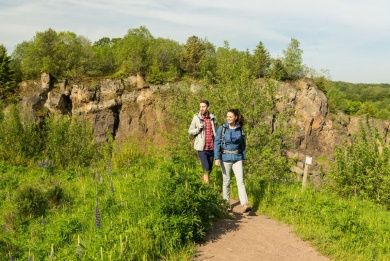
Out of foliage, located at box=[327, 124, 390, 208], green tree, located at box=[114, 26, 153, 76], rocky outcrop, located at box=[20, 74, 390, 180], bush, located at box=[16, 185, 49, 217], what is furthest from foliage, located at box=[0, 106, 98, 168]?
A: green tree, located at box=[114, 26, 153, 76]

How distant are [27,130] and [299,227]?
35.1 feet

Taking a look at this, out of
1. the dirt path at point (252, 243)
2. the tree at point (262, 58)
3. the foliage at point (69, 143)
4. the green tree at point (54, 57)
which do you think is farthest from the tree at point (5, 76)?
the dirt path at point (252, 243)

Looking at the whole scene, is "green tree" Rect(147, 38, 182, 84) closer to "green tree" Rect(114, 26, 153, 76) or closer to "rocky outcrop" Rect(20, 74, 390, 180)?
"green tree" Rect(114, 26, 153, 76)

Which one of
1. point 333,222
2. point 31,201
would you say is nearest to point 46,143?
point 31,201

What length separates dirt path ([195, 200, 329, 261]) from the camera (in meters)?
6.69

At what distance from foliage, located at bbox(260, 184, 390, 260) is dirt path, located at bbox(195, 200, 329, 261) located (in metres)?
0.29

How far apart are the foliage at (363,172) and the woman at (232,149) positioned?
528 centimetres

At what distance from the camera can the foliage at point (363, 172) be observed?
12295 mm

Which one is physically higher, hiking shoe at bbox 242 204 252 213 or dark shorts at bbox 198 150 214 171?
dark shorts at bbox 198 150 214 171

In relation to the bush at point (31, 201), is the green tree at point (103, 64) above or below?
above

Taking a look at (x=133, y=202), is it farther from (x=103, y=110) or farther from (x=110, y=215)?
(x=103, y=110)

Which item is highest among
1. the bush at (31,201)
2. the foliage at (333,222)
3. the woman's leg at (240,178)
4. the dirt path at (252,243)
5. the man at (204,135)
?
the man at (204,135)

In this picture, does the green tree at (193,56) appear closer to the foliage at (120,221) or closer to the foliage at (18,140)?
the foliage at (18,140)

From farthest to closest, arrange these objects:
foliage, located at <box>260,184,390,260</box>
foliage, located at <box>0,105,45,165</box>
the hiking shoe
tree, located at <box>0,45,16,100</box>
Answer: tree, located at <box>0,45,16,100</box>
foliage, located at <box>0,105,45,165</box>
the hiking shoe
foliage, located at <box>260,184,390,260</box>
